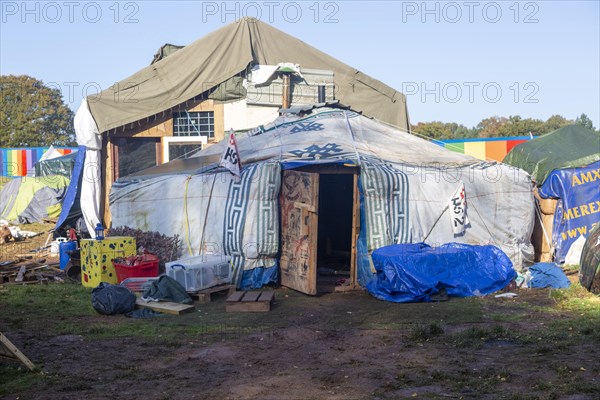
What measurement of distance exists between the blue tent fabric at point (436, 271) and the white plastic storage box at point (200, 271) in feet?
6.98

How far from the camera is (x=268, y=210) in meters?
10.8

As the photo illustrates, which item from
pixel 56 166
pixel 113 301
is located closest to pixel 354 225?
pixel 113 301

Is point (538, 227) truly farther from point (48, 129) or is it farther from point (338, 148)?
point (48, 129)

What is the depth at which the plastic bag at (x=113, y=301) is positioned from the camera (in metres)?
8.99

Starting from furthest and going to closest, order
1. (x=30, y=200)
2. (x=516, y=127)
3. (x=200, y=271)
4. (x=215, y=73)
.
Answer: (x=516, y=127), (x=30, y=200), (x=215, y=73), (x=200, y=271)

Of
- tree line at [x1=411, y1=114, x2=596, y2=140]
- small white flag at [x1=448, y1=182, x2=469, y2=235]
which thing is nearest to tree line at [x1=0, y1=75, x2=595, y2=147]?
tree line at [x1=411, y1=114, x2=596, y2=140]

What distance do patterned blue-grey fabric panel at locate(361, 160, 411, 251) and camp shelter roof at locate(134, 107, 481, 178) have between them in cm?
35

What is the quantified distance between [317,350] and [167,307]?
9.16 feet

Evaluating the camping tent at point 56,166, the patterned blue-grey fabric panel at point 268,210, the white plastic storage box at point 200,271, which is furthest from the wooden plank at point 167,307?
the camping tent at point 56,166

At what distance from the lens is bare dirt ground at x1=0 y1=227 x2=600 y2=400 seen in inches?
227

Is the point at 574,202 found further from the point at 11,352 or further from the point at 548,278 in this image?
the point at 11,352

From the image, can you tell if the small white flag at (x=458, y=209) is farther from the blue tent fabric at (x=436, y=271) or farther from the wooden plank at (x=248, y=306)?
the wooden plank at (x=248, y=306)

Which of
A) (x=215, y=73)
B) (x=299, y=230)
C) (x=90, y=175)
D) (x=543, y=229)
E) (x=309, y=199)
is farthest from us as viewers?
(x=215, y=73)

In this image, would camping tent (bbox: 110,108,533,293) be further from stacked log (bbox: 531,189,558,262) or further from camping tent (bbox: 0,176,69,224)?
camping tent (bbox: 0,176,69,224)
